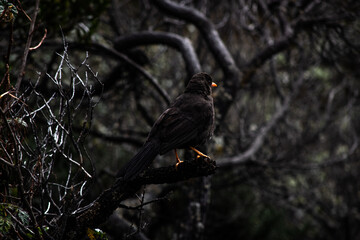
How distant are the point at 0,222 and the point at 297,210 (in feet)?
34.0

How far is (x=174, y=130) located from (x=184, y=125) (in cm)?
17

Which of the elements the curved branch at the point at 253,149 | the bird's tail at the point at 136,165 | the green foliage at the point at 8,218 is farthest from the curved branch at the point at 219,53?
the green foliage at the point at 8,218

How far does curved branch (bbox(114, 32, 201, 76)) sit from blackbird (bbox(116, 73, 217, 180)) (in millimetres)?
759

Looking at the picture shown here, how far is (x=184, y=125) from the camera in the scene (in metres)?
4.23

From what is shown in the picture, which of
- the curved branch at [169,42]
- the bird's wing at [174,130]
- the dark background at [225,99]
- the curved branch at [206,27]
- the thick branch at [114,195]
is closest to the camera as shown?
the thick branch at [114,195]

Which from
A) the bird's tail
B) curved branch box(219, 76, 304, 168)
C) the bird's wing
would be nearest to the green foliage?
the bird's tail

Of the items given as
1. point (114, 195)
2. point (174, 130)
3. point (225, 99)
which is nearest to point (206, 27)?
point (225, 99)

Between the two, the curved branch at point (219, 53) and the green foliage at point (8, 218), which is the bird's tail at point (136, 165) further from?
the curved branch at point (219, 53)

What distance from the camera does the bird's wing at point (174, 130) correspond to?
3.98 m

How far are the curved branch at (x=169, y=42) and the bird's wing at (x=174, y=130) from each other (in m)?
1.41

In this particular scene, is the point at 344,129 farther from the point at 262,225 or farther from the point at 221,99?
the point at 221,99

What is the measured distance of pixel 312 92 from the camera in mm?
10945

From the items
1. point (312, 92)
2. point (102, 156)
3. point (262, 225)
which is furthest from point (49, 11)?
point (312, 92)

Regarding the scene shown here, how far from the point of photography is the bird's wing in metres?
3.98
